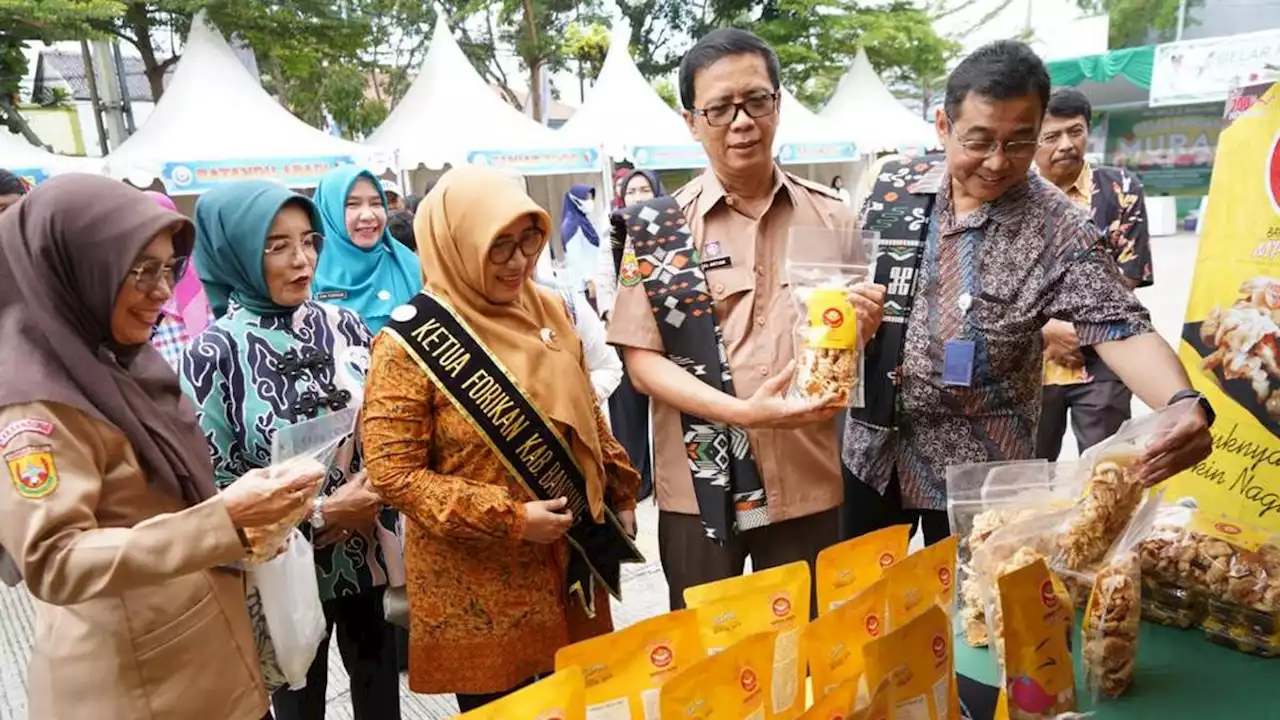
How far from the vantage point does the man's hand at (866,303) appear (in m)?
1.33

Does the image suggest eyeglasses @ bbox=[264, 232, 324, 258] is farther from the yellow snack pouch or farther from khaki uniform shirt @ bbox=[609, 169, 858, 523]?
the yellow snack pouch

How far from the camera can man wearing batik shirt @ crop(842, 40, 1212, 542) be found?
1.41 meters

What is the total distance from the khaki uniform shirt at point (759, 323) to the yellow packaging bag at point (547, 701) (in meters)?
0.83

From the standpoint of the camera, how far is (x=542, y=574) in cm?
155

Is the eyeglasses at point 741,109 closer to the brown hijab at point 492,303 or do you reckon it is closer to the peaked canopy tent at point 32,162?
the brown hijab at point 492,303

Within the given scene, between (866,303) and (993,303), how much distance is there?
1.10ft

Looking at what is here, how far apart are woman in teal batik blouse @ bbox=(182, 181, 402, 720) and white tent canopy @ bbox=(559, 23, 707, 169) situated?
7.91 m

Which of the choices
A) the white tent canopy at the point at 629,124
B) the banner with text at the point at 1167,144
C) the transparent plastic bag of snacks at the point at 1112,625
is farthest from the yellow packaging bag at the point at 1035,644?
the banner with text at the point at 1167,144

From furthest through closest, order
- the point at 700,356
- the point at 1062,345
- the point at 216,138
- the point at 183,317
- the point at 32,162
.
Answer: the point at 216,138, the point at 32,162, the point at 183,317, the point at 1062,345, the point at 700,356

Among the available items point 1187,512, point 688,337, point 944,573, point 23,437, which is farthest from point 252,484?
point 1187,512

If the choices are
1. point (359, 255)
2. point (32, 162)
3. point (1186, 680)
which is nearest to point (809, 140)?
point (32, 162)

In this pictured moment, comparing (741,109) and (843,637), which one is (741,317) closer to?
(741,109)

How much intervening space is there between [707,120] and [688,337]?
1.37ft

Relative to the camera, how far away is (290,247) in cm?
173
